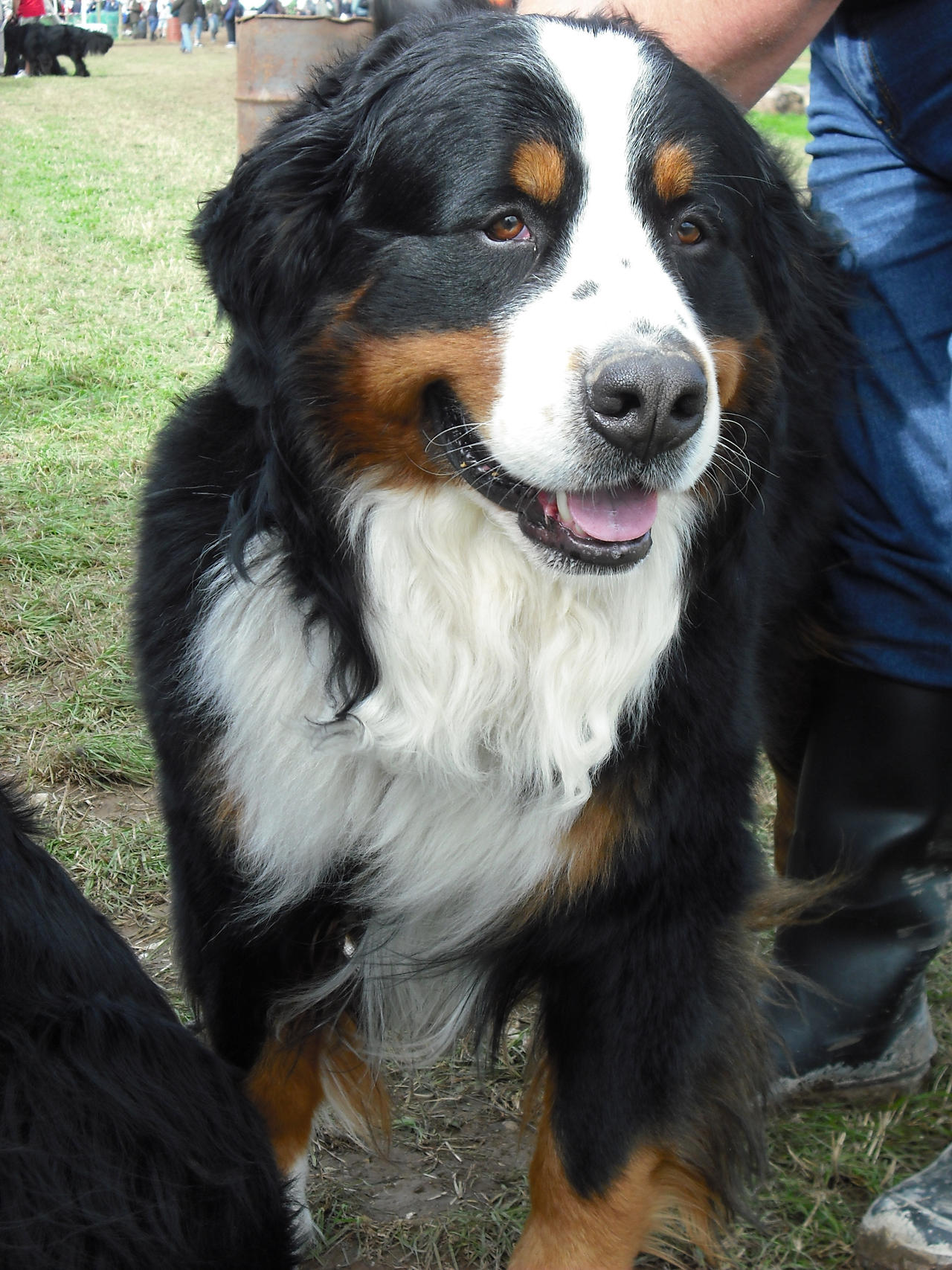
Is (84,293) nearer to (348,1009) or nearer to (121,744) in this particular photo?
(121,744)

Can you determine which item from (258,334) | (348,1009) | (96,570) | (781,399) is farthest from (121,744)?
(781,399)

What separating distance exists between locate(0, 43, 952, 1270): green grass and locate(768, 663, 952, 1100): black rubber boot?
90 mm

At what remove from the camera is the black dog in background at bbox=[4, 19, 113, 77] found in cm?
2739

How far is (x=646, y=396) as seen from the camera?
160 centimetres

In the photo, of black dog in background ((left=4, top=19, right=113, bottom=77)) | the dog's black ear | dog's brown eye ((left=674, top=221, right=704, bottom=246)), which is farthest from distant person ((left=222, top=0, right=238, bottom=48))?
dog's brown eye ((left=674, top=221, right=704, bottom=246))

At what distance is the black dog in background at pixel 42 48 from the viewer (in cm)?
2739

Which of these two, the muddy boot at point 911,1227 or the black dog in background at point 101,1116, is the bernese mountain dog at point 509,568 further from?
the black dog in background at point 101,1116

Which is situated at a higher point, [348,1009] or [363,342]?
[363,342]

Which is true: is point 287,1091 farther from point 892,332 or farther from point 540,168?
point 892,332

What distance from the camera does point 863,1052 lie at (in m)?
2.46

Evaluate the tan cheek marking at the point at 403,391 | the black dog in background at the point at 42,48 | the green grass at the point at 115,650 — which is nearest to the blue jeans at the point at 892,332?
the green grass at the point at 115,650

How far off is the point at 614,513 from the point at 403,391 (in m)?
0.33

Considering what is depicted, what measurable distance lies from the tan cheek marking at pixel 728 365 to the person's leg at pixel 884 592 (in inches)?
19.0

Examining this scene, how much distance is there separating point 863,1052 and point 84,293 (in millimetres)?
6446
